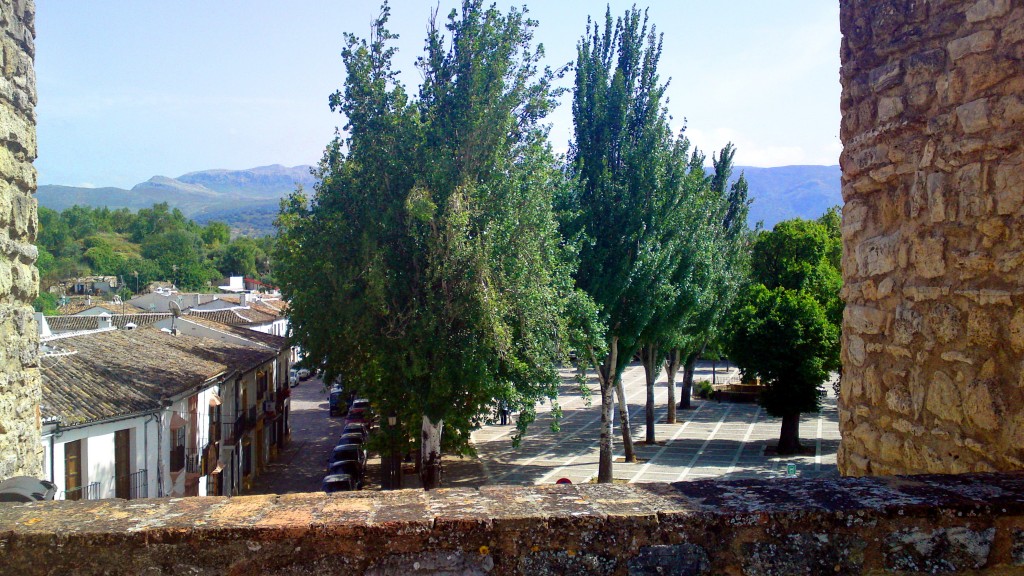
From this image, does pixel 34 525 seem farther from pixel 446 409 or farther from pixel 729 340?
pixel 729 340

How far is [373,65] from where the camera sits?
47.8 ft

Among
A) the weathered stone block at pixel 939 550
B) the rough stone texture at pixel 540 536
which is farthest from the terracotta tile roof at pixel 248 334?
the weathered stone block at pixel 939 550

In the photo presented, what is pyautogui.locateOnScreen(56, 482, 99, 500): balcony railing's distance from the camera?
12117 mm

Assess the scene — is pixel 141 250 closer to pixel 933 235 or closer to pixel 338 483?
pixel 338 483

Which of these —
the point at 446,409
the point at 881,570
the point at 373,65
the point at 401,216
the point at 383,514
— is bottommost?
the point at 446,409

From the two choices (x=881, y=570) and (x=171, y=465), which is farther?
(x=171, y=465)

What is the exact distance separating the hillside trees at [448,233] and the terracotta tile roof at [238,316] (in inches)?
1090

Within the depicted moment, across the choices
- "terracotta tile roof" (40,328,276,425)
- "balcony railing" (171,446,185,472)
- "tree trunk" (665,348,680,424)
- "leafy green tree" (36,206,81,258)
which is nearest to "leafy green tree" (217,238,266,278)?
"leafy green tree" (36,206,81,258)

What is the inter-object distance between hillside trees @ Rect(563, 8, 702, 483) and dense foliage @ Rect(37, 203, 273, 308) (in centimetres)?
6092

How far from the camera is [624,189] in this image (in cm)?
1698

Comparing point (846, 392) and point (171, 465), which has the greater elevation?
point (846, 392)

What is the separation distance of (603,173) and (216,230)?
134 m

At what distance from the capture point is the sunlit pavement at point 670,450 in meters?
19.1

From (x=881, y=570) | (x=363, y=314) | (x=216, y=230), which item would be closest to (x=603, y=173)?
(x=363, y=314)
